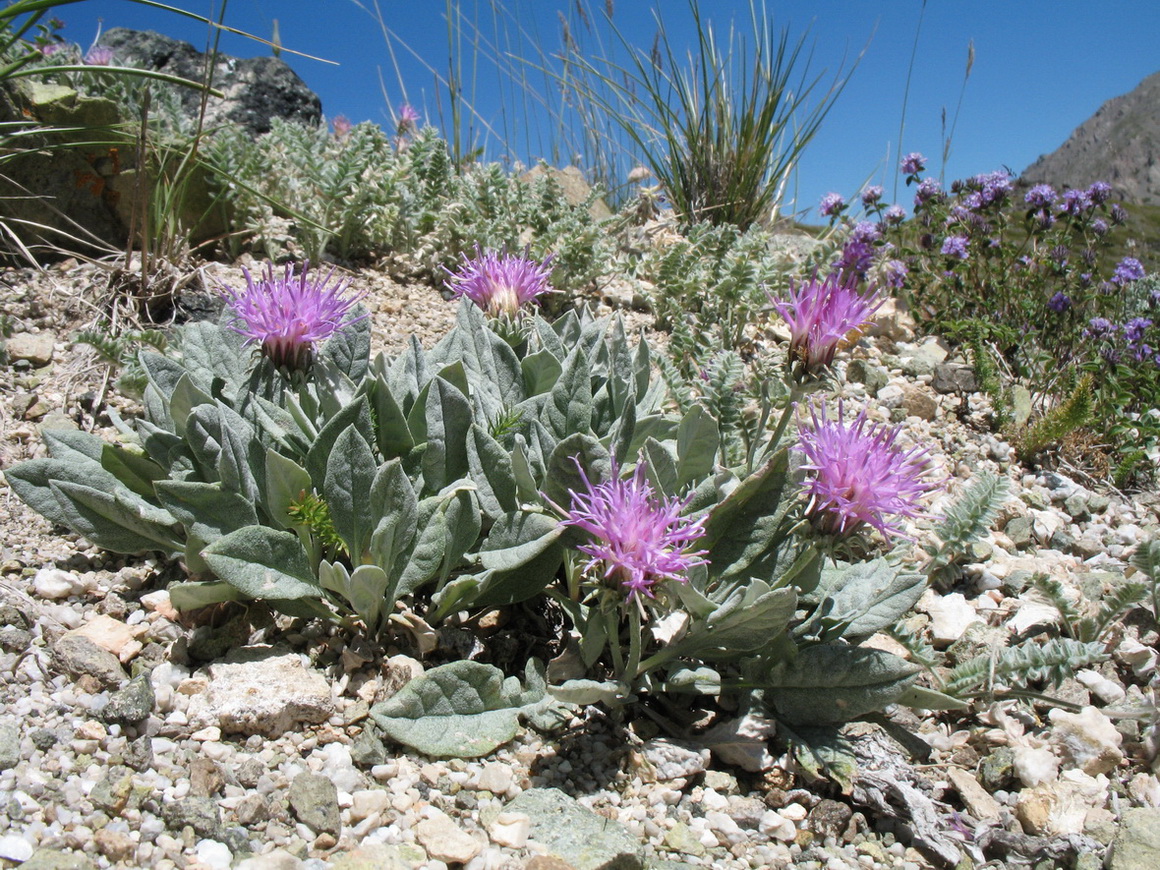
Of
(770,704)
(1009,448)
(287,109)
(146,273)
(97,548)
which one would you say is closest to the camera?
(770,704)

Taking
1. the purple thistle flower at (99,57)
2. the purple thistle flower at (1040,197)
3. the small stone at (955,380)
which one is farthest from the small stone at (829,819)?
the purple thistle flower at (99,57)

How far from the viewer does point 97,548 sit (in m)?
2.25

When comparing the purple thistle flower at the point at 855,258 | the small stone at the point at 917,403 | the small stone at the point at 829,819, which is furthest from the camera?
the purple thistle flower at the point at 855,258

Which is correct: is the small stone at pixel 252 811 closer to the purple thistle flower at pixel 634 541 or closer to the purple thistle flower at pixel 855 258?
the purple thistle flower at pixel 634 541

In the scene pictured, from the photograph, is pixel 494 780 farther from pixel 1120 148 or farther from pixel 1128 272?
pixel 1120 148

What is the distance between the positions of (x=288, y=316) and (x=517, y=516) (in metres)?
0.74

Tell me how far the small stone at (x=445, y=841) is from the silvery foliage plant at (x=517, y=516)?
0.18 metres

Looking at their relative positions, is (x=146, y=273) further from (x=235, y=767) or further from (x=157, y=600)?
(x=235, y=767)

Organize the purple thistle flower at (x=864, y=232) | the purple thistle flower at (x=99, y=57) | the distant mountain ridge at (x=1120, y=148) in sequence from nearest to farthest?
the purple thistle flower at (x=864, y=232) < the purple thistle flower at (x=99, y=57) < the distant mountain ridge at (x=1120, y=148)

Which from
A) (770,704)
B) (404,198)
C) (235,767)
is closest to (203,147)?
(404,198)

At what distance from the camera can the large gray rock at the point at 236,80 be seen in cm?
689

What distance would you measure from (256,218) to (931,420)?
3.30 metres

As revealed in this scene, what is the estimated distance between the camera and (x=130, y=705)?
1.62m

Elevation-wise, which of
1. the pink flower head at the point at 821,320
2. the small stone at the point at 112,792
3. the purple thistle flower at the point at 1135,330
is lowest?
the small stone at the point at 112,792
